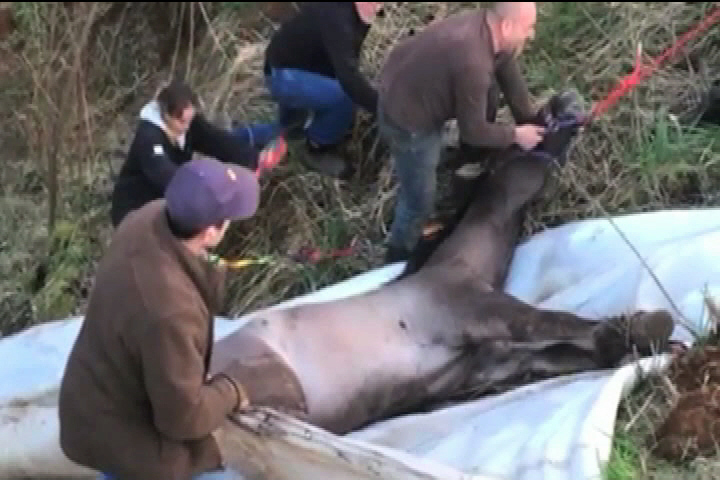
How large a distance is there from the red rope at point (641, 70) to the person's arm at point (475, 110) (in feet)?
2.06

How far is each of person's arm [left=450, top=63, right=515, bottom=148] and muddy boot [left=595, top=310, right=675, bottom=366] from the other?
746mm

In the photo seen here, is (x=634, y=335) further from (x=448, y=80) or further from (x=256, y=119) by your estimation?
(x=256, y=119)

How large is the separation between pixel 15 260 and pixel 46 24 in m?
1.27

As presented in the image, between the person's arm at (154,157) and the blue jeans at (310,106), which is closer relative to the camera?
the person's arm at (154,157)

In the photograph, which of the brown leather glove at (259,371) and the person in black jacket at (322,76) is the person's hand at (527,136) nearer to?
the person in black jacket at (322,76)

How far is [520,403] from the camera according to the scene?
4301mm

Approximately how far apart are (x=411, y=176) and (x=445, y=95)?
0.39 metres

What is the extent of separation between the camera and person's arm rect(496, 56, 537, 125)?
207 inches

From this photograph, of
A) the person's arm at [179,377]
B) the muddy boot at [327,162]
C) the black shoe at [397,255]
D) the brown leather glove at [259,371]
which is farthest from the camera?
the muddy boot at [327,162]

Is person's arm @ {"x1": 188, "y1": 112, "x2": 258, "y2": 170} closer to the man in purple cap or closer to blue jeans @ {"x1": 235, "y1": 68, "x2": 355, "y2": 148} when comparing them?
blue jeans @ {"x1": 235, "y1": 68, "x2": 355, "y2": 148}

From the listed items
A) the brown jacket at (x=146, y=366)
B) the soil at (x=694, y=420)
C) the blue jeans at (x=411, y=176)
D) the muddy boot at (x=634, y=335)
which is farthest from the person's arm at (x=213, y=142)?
the soil at (x=694, y=420)

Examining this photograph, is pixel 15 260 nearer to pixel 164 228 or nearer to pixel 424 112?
pixel 424 112

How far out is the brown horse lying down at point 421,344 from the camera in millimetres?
4500

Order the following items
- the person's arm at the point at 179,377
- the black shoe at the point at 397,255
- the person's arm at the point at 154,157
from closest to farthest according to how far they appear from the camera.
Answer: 1. the person's arm at the point at 179,377
2. the person's arm at the point at 154,157
3. the black shoe at the point at 397,255
